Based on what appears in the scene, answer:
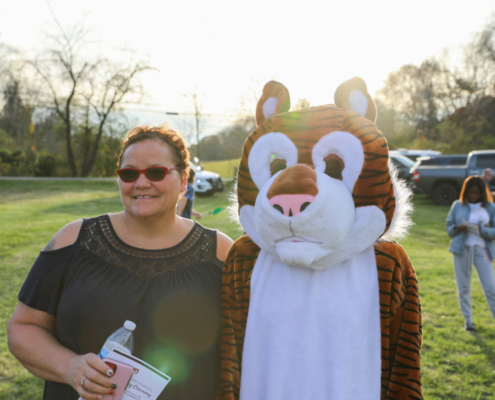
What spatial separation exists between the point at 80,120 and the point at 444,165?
2210 cm

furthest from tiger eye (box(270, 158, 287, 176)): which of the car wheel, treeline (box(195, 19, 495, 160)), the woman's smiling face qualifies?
treeline (box(195, 19, 495, 160))

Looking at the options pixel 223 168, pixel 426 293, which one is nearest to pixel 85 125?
pixel 223 168

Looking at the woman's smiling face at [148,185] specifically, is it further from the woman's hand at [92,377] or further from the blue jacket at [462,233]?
the blue jacket at [462,233]

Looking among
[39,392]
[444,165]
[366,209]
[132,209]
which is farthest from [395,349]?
[444,165]

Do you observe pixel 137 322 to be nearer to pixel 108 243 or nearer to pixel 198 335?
pixel 198 335

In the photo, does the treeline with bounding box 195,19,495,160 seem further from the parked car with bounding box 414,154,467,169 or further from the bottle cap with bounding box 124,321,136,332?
the bottle cap with bounding box 124,321,136,332

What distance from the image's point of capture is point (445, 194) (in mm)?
15656

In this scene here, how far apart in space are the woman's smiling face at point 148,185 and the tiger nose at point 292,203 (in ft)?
2.47

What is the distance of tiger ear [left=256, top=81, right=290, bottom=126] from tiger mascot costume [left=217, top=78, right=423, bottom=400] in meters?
0.09

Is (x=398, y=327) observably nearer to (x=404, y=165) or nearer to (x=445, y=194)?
(x=445, y=194)

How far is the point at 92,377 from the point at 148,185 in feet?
2.76

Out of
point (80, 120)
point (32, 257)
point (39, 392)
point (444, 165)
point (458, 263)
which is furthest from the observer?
point (80, 120)

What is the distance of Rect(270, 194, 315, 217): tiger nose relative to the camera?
54.4 inches

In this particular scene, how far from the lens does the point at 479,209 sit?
5398mm
